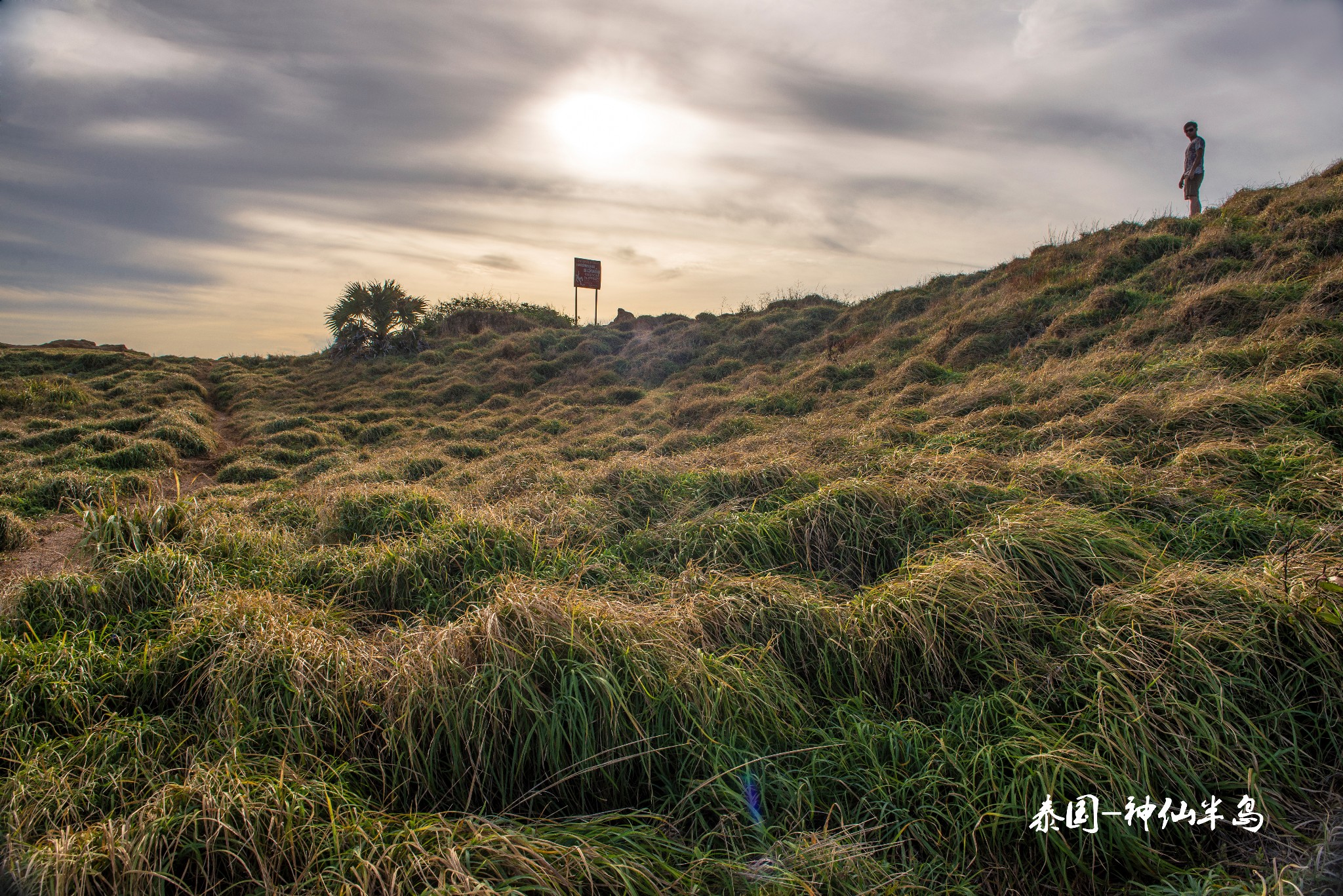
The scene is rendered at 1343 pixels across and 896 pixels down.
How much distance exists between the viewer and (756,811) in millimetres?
2357

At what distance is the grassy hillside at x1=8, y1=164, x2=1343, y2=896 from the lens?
6.91ft

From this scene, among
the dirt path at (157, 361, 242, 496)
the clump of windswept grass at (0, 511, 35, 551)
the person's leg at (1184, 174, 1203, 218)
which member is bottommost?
the clump of windswept grass at (0, 511, 35, 551)

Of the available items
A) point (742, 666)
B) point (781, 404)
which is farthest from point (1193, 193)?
point (742, 666)

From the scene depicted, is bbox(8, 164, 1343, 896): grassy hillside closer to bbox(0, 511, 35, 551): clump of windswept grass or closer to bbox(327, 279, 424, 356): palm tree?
bbox(0, 511, 35, 551): clump of windswept grass

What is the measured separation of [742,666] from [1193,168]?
12851 millimetres

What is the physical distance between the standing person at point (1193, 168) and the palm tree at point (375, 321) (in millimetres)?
18852

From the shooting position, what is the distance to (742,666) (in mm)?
2961

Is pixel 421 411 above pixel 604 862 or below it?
above

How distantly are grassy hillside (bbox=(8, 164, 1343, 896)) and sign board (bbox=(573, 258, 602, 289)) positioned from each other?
1622cm

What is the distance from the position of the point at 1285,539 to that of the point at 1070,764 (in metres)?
2.25

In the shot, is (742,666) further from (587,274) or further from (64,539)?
(587,274)

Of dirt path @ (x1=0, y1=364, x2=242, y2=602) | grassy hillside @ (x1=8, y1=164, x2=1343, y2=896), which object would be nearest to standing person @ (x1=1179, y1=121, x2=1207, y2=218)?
grassy hillside @ (x1=8, y1=164, x2=1343, y2=896)

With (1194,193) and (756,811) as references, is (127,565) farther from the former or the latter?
(1194,193)

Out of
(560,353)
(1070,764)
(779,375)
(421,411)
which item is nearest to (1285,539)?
(1070,764)
